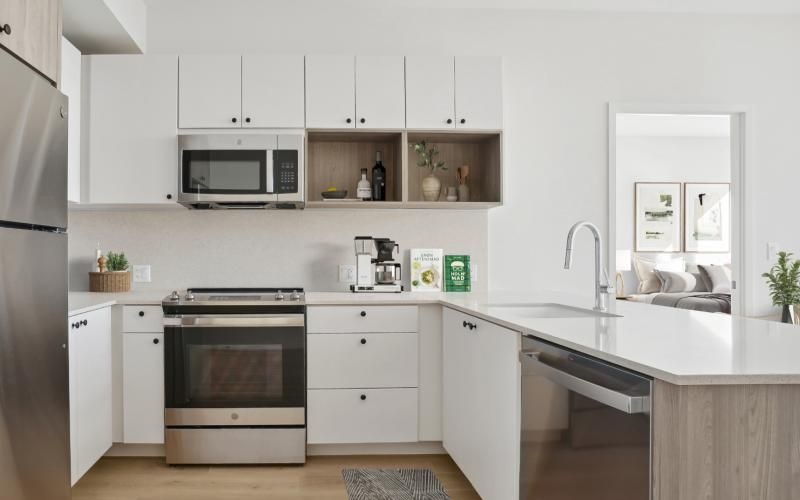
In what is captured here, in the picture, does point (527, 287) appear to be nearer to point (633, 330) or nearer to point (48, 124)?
point (633, 330)

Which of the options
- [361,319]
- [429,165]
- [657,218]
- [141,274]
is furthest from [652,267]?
[141,274]

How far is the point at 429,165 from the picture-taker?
11.9 ft

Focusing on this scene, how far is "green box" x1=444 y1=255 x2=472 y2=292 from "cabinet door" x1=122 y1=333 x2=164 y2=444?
1.64m

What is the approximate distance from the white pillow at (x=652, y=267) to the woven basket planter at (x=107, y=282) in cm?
587

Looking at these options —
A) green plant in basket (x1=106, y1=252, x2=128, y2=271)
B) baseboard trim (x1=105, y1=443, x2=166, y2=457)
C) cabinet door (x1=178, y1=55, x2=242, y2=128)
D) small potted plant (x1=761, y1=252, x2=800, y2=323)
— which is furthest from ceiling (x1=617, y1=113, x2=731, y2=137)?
baseboard trim (x1=105, y1=443, x2=166, y2=457)

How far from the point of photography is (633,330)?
5.65ft

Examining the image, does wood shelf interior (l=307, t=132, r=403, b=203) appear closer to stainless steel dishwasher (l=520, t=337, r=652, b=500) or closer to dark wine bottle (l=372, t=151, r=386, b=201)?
dark wine bottle (l=372, t=151, r=386, b=201)

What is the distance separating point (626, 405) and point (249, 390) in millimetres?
2172

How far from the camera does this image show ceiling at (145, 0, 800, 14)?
3.59 metres

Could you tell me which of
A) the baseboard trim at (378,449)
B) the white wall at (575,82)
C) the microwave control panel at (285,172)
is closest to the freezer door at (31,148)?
the microwave control panel at (285,172)

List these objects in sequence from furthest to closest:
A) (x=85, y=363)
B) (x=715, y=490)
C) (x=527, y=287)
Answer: (x=527, y=287)
(x=85, y=363)
(x=715, y=490)

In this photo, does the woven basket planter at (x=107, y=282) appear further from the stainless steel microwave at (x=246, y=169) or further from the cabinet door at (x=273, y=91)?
the cabinet door at (x=273, y=91)

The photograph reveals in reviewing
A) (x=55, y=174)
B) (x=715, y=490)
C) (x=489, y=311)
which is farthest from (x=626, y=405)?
(x=55, y=174)

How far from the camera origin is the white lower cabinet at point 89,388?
2.57 metres
